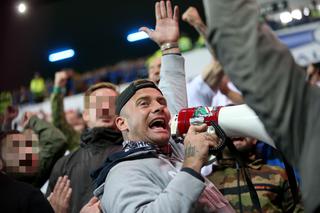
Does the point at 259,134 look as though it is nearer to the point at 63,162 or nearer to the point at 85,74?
the point at 63,162

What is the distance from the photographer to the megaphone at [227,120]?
4.88ft

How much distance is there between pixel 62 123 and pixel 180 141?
2.15m

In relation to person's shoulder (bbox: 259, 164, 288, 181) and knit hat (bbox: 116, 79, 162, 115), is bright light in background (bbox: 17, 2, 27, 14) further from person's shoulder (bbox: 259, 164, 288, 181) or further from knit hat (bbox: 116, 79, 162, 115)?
knit hat (bbox: 116, 79, 162, 115)

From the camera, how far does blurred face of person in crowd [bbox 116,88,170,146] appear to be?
1.94 metres

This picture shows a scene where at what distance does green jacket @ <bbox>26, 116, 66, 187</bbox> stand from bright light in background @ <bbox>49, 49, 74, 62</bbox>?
6.75 meters

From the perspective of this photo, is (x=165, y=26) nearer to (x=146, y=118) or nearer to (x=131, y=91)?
(x=131, y=91)

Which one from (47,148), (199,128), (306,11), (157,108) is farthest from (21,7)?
(199,128)

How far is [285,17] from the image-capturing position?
6.05 m

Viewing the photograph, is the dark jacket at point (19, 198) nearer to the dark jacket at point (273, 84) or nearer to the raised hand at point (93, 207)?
the raised hand at point (93, 207)

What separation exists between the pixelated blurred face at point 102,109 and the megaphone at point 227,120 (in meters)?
0.99

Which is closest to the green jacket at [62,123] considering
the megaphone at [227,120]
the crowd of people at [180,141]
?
the crowd of people at [180,141]

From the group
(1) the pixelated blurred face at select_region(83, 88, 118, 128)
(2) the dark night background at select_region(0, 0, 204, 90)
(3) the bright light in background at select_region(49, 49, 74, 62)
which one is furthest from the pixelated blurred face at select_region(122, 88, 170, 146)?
(3) the bright light in background at select_region(49, 49, 74, 62)

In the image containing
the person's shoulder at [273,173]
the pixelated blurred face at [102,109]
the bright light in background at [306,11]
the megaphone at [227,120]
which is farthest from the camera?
the bright light in background at [306,11]

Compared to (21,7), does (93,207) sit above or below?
below
